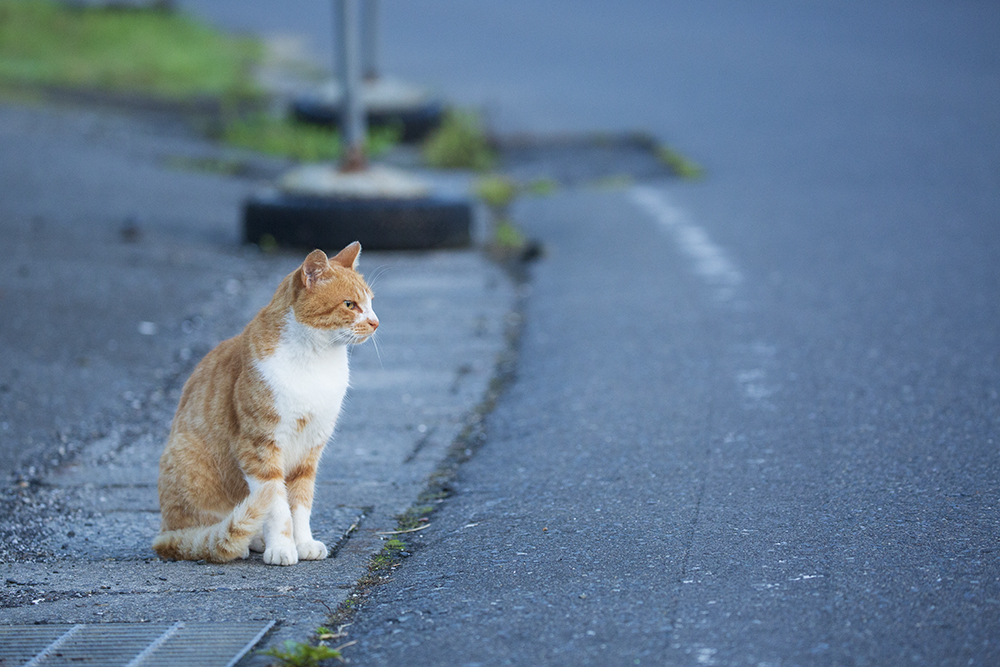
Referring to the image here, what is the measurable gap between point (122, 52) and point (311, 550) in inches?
611

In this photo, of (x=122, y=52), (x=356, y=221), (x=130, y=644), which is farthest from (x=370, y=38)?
(x=130, y=644)

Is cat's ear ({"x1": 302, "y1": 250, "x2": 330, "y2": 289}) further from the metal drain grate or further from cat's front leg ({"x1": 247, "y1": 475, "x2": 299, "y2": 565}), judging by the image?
the metal drain grate

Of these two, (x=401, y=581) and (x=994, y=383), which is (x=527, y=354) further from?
(x=401, y=581)

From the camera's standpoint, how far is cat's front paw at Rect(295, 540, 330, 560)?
3.55 m

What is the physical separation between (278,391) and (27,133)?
28.0ft

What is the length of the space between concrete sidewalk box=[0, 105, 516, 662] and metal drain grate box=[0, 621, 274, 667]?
2.6 inches

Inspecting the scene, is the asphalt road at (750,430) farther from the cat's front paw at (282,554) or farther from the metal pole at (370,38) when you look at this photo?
the metal pole at (370,38)

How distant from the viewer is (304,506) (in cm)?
364

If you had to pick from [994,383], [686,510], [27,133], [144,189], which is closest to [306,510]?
[686,510]

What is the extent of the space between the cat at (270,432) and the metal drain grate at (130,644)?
0.48 metres

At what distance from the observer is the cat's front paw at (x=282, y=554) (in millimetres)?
3520

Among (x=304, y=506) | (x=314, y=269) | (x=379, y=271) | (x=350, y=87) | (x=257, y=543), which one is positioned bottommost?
(x=257, y=543)

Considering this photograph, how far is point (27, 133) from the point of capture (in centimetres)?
1095

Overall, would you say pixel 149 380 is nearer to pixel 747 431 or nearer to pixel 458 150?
pixel 747 431
